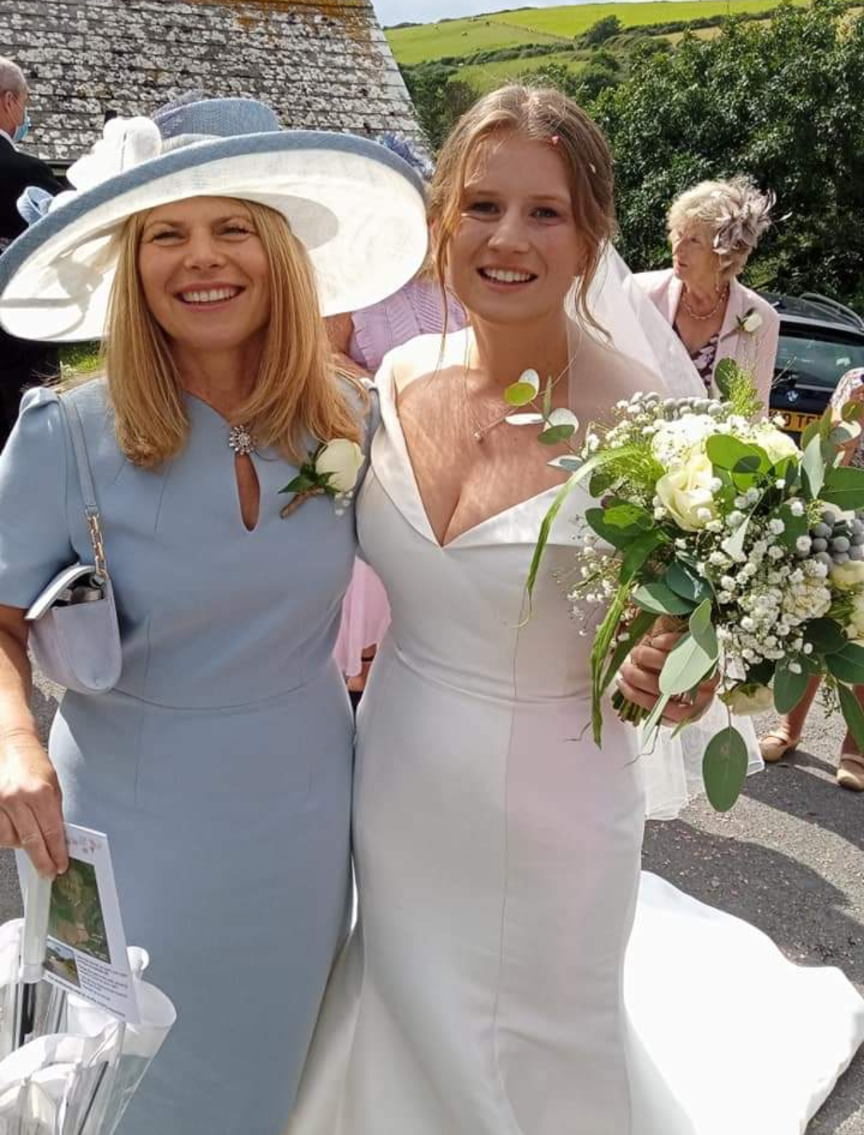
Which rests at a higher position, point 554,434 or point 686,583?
point 554,434

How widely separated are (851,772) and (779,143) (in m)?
13.5

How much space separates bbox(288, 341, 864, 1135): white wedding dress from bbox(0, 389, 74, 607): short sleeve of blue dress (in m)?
0.57

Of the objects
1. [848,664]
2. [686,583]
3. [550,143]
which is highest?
[550,143]

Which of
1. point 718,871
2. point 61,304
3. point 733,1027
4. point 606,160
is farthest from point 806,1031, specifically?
point 61,304

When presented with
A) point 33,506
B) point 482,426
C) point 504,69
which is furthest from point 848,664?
point 504,69

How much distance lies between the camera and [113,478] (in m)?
1.89

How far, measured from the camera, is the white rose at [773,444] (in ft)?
5.64

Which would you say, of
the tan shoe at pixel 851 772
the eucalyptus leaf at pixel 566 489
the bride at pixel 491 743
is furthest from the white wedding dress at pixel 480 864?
the tan shoe at pixel 851 772

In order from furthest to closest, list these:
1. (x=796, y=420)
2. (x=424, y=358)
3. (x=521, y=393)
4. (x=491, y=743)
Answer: (x=796, y=420) → (x=424, y=358) → (x=491, y=743) → (x=521, y=393)

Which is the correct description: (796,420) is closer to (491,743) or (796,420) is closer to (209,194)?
(491,743)

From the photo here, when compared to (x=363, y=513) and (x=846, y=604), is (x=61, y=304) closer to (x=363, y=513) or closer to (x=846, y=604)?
(x=363, y=513)

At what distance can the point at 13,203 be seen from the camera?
5141mm

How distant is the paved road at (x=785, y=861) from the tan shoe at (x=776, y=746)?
5cm

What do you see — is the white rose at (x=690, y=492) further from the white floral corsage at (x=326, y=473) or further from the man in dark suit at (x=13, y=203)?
the man in dark suit at (x=13, y=203)
